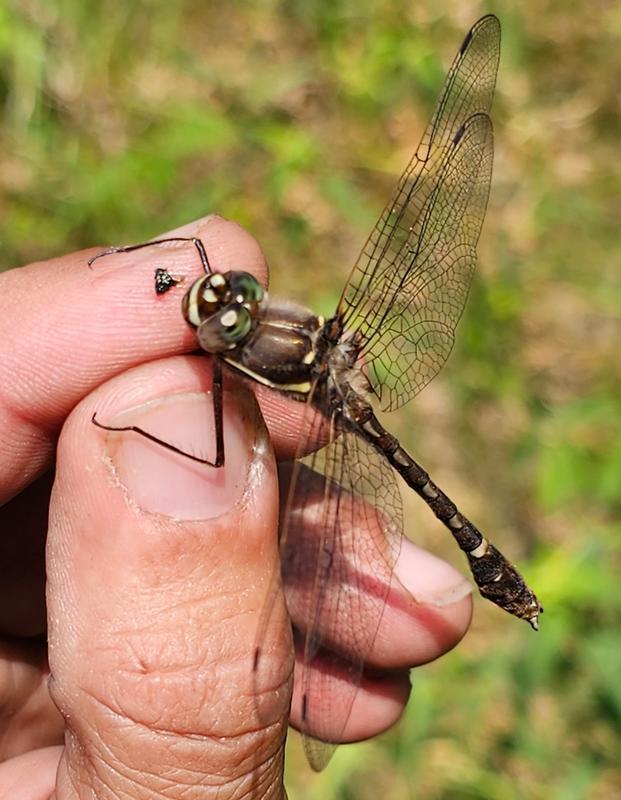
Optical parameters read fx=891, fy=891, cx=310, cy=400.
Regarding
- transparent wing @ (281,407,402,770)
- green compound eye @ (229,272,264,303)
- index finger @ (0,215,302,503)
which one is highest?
green compound eye @ (229,272,264,303)

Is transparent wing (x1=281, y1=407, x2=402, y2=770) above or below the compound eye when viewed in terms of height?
below

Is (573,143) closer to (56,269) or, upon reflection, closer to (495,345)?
(495,345)

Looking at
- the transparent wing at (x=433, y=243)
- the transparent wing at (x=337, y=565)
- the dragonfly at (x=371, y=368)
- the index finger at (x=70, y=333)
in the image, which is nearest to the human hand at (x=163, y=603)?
the index finger at (x=70, y=333)

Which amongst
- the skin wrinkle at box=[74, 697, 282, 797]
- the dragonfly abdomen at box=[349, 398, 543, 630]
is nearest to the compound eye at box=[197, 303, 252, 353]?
the dragonfly abdomen at box=[349, 398, 543, 630]

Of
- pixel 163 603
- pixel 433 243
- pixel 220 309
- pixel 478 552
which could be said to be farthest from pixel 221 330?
pixel 478 552

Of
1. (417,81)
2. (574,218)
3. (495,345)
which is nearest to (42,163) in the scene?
(417,81)

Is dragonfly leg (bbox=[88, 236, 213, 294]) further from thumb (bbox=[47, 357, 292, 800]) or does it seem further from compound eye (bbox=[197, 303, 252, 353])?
thumb (bbox=[47, 357, 292, 800])

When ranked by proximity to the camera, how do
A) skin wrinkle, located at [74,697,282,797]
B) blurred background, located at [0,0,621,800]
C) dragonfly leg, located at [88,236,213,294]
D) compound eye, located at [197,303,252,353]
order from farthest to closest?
1. blurred background, located at [0,0,621,800]
2. dragonfly leg, located at [88,236,213,294]
3. compound eye, located at [197,303,252,353]
4. skin wrinkle, located at [74,697,282,797]
